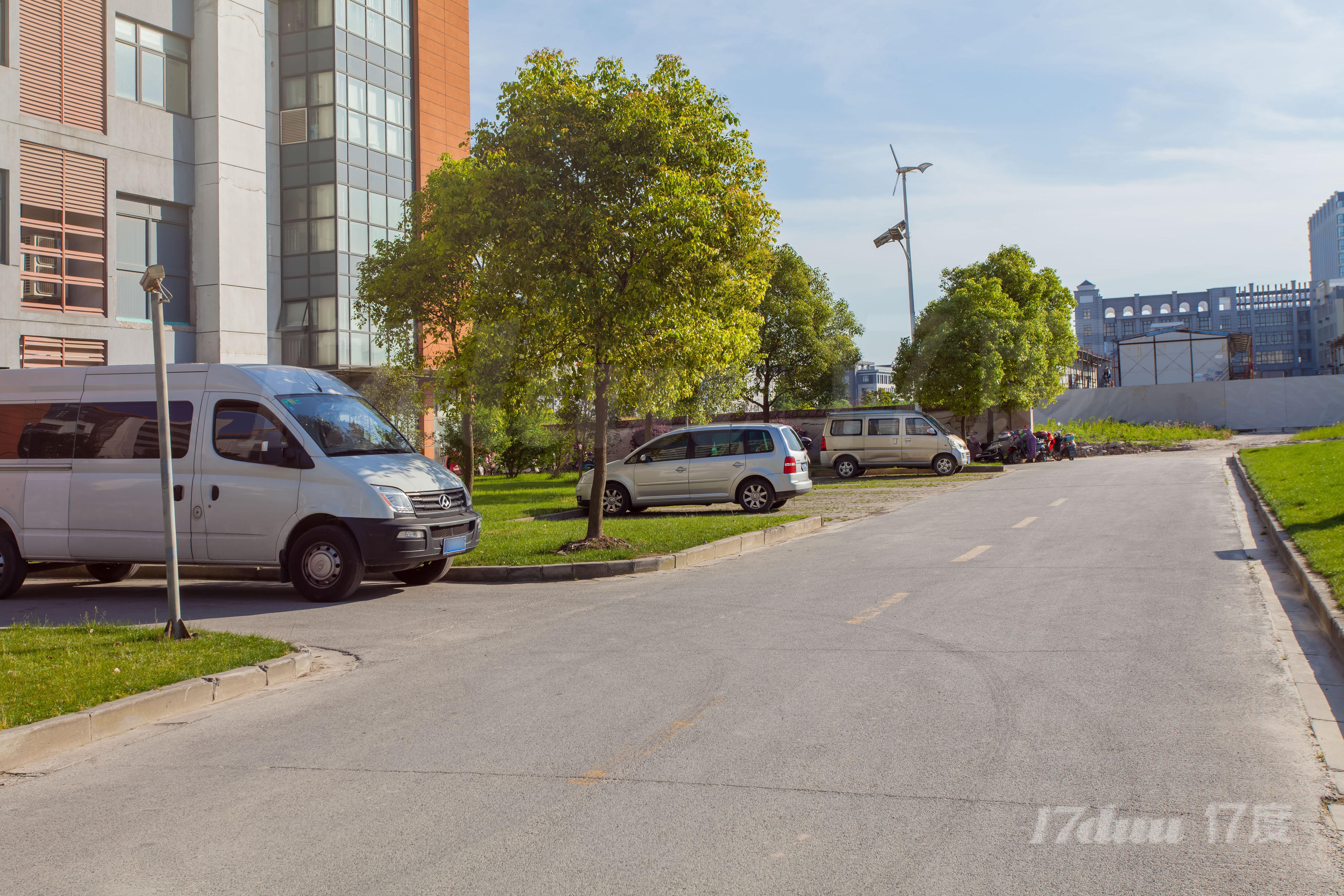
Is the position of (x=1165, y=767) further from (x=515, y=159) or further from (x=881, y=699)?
(x=515, y=159)

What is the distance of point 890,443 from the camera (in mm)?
30328

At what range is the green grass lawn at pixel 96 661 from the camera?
229 inches

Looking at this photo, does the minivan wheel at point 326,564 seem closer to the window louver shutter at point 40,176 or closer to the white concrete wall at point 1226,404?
the window louver shutter at point 40,176

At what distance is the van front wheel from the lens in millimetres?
12141

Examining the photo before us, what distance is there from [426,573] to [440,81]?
35.1m

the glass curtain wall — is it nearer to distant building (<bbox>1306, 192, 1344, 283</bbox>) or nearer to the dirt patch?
the dirt patch

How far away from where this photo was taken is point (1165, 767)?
4441 millimetres

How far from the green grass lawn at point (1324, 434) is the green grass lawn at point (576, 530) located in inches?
1084

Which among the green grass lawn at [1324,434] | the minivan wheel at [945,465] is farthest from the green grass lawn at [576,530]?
the green grass lawn at [1324,434]

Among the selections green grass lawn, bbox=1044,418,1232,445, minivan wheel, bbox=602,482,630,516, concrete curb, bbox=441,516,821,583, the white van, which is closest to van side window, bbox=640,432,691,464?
minivan wheel, bbox=602,482,630,516

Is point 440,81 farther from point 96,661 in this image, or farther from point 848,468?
point 96,661

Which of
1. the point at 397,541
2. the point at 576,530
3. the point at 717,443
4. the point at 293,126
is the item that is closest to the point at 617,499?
the point at 717,443

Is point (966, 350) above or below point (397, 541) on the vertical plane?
above

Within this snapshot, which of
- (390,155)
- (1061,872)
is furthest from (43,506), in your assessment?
(390,155)
